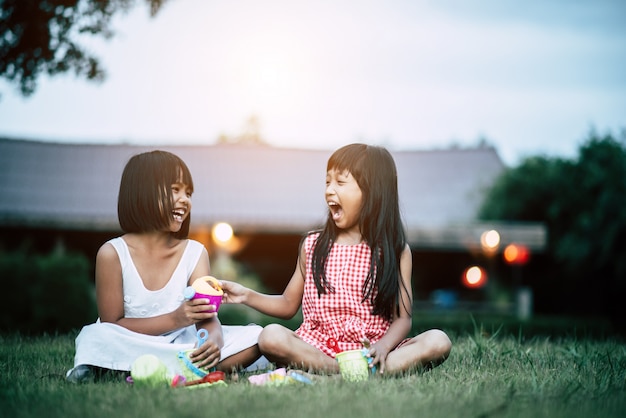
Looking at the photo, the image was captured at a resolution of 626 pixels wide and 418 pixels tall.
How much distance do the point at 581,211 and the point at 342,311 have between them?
13699 millimetres

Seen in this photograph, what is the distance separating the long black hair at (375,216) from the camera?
373cm

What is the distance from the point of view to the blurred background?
A: 8.73 meters

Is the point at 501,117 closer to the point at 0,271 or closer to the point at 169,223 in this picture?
the point at 0,271

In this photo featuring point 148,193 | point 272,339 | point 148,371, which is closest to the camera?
point 148,371

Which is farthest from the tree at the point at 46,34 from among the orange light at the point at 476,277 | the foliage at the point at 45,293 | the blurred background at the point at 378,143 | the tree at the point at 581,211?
the orange light at the point at 476,277

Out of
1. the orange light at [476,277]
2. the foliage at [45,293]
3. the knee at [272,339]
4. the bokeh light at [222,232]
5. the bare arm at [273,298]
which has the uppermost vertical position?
the bare arm at [273,298]

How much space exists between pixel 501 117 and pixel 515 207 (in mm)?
3460

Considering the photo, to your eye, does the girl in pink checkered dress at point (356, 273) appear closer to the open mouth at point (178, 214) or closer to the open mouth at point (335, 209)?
the open mouth at point (335, 209)

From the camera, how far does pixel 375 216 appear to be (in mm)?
3832

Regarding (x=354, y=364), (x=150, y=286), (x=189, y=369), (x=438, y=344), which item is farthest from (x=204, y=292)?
(x=438, y=344)

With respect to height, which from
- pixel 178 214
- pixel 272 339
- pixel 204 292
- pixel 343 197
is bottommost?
pixel 272 339

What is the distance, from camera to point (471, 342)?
498 cm

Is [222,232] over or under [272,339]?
under

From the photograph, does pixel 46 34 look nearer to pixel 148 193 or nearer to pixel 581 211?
pixel 148 193
